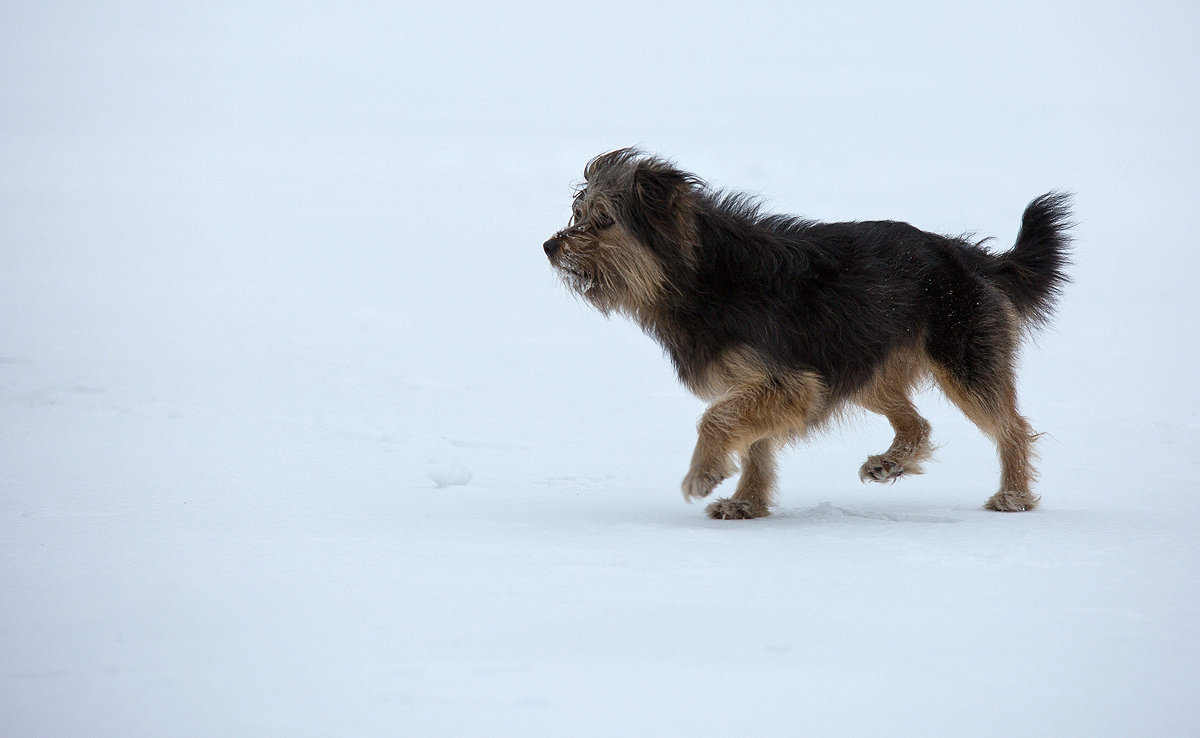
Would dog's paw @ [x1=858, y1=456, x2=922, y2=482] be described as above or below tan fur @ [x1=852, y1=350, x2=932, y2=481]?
below

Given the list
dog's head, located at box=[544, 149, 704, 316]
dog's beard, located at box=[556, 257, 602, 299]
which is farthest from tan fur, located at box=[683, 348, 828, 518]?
dog's beard, located at box=[556, 257, 602, 299]

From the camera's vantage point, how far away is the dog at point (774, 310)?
192 inches

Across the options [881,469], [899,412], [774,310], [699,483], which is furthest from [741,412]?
[899,412]

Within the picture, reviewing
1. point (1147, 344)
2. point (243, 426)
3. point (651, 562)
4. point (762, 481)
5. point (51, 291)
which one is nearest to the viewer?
point (651, 562)

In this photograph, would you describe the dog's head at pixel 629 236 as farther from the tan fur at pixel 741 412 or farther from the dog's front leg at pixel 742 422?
the dog's front leg at pixel 742 422

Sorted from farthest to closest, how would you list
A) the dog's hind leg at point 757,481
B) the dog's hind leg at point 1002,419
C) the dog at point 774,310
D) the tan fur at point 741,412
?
the dog's hind leg at point 1002,419, the dog's hind leg at point 757,481, the dog at point 774,310, the tan fur at point 741,412

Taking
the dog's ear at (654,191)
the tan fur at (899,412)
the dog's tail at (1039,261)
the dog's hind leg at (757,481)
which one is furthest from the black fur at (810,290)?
the dog's hind leg at (757,481)

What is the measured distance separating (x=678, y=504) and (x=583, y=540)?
151 cm

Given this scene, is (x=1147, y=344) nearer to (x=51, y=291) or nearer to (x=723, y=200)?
(x=723, y=200)

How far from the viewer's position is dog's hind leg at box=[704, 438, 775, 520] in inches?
204

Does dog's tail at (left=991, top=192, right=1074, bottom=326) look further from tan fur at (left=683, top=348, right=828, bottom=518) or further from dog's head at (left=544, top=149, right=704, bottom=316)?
dog's head at (left=544, top=149, right=704, bottom=316)

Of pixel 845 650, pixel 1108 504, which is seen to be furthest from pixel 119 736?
pixel 1108 504

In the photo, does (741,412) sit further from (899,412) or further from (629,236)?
(899,412)

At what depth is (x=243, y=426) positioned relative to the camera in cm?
723
